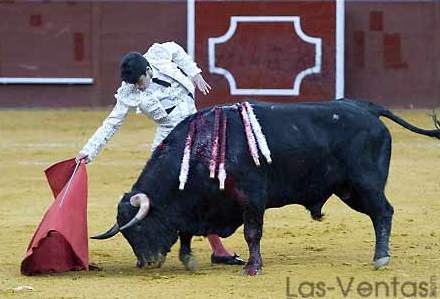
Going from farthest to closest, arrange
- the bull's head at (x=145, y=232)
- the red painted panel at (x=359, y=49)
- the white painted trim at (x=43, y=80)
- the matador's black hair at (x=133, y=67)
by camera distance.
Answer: the white painted trim at (x=43, y=80), the red painted panel at (x=359, y=49), the matador's black hair at (x=133, y=67), the bull's head at (x=145, y=232)

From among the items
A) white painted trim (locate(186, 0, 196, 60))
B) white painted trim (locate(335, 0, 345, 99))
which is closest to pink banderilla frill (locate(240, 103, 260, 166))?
white painted trim (locate(335, 0, 345, 99))

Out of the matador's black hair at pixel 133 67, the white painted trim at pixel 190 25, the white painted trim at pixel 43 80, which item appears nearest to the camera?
the matador's black hair at pixel 133 67

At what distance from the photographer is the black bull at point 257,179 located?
6262 millimetres

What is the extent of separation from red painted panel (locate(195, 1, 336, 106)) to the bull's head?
7.50 meters

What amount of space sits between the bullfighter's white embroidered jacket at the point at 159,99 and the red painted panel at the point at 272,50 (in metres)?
6.95

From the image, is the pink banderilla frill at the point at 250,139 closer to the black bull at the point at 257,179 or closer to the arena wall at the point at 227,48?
the black bull at the point at 257,179

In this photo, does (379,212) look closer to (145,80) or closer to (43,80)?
(145,80)

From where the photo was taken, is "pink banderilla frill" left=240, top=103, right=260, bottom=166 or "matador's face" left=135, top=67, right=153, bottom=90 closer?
"pink banderilla frill" left=240, top=103, right=260, bottom=166

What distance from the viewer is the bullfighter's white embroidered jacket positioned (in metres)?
6.61

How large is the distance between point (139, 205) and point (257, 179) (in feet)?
1.80

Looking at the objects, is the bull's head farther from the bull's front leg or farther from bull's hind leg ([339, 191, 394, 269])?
bull's hind leg ([339, 191, 394, 269])

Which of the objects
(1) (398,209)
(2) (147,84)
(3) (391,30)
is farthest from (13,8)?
(2) (147,84)

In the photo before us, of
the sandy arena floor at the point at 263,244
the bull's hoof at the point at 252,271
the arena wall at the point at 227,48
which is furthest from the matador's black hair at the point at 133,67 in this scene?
the arena wall at the point at 227,48

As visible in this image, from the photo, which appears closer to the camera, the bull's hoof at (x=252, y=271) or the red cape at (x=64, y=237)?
the bull's hoof at (x=252, y=271)
